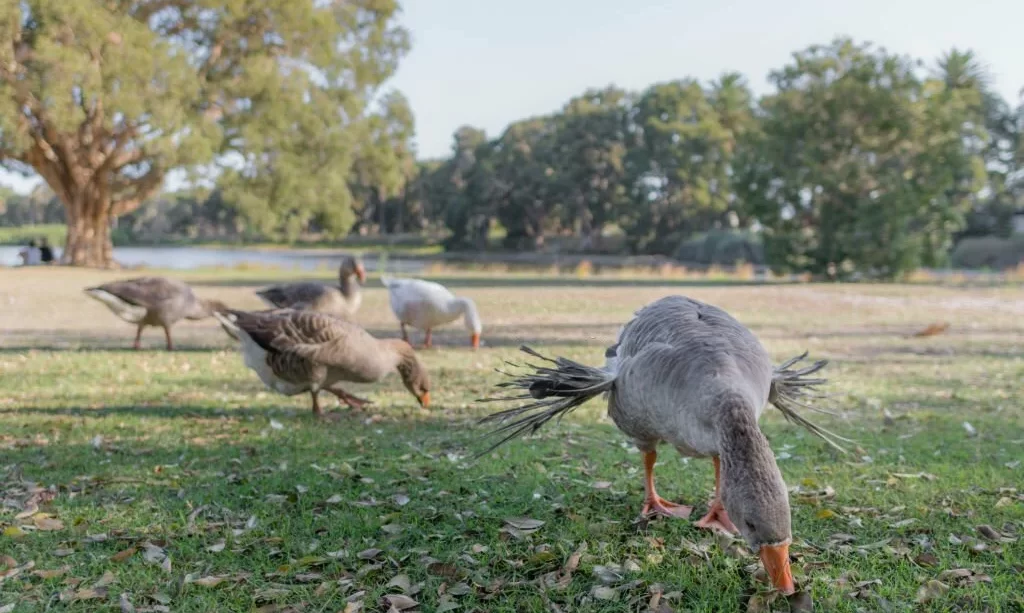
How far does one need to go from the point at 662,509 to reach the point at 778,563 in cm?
163

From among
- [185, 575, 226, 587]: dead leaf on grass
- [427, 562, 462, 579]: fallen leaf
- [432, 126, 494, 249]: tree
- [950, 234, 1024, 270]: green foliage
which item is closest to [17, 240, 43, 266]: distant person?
[432, 126, 494, 249]: tree

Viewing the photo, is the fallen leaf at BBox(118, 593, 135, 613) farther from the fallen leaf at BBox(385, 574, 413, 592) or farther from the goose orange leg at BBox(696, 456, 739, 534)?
the goose orange leg at BBox(696, 456, 739, 534)

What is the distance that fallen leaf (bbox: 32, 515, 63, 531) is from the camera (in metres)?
4.57

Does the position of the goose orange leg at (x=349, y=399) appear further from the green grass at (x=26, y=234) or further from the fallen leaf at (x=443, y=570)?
the green grass at (x=26, y=234)

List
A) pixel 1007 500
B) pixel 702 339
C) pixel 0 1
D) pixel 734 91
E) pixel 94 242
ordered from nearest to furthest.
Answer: pixel 702 339, pixel 1007 500, pixel 0 1, pixel 94 242, pixel 734 91

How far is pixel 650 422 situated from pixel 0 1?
3058cm

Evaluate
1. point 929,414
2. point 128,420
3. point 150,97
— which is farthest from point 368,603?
point 150,97

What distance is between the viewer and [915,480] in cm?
543

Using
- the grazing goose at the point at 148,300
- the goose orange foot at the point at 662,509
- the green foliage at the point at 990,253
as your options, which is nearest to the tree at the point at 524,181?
the green foliage at the point at 990,253

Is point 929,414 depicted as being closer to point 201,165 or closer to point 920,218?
point 920,218

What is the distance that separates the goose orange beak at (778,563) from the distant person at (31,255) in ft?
131

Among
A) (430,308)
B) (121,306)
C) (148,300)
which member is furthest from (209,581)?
(121,306)

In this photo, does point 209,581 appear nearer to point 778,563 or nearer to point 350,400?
point 778,563

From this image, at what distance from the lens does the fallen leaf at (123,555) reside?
4164 millimetres
